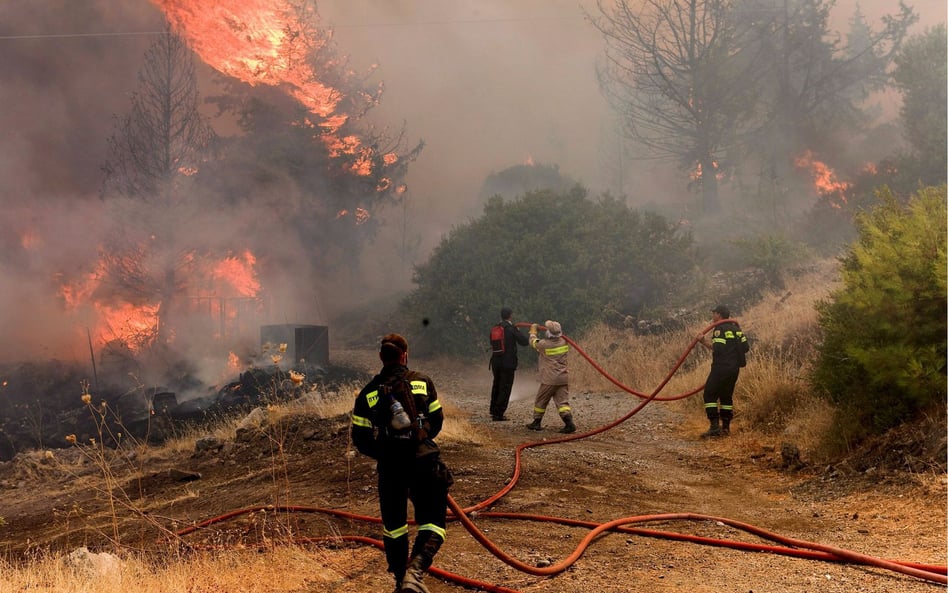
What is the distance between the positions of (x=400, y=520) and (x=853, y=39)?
4534 cm

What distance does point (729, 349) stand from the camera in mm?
10188

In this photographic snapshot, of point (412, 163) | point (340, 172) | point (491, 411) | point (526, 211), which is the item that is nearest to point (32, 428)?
point (491, 411)

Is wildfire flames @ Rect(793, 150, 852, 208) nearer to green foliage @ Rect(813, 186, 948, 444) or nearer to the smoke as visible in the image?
the smoke

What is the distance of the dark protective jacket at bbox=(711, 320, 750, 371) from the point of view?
10109mm

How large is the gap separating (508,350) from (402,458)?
25.4ft

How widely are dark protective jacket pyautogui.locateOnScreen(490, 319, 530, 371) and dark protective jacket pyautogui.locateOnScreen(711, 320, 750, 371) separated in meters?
3.07

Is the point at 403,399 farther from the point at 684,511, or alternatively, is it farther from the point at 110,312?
the point at 110,312

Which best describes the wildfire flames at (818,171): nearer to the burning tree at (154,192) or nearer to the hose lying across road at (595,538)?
the burning tree at (154,192)

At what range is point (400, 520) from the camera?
14.3 ft

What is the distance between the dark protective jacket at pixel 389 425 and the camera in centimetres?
434

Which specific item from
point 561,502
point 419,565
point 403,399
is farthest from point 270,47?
point 419,565

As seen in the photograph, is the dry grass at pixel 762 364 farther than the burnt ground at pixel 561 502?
Yes

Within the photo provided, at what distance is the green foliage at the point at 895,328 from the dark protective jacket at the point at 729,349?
2024mm

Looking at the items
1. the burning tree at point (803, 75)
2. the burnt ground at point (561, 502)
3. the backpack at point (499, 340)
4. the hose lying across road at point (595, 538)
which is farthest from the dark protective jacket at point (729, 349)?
the burning tree at point (803, 75)
